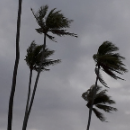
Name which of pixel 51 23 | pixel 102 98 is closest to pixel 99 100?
pixel 102 98

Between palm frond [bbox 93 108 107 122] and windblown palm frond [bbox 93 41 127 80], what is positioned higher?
windblown palm frond [bbox 93 41 127 80]

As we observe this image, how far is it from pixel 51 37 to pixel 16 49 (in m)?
4.93

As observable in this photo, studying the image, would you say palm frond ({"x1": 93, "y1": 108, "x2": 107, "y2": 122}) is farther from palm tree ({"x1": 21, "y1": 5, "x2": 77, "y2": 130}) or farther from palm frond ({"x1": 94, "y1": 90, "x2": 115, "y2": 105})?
palm tree ({"x1": 21, "y1": 5, "x2": 77, "y2": 130})

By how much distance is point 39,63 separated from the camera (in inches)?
1002

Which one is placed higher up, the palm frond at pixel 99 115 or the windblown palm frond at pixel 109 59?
the windblown palm frond at pixel 109 59

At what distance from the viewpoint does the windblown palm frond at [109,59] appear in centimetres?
2752

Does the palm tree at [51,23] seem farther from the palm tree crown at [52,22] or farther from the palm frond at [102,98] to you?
the palm frond at [102,98]

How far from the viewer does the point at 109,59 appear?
27812 mm

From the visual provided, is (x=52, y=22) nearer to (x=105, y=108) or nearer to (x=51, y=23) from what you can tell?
(x=51, y=23)

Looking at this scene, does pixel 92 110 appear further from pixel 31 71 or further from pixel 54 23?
pixel 54 23

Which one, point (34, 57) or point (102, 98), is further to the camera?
point (102, 98)

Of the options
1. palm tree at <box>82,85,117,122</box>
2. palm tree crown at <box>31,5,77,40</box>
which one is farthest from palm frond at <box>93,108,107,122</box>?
palm tree crown at <box>31,5,77,40</box>

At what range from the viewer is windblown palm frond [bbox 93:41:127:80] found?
27516mm

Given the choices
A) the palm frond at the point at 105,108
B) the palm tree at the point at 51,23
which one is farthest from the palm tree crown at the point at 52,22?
the palm frond at the point at 105,108
